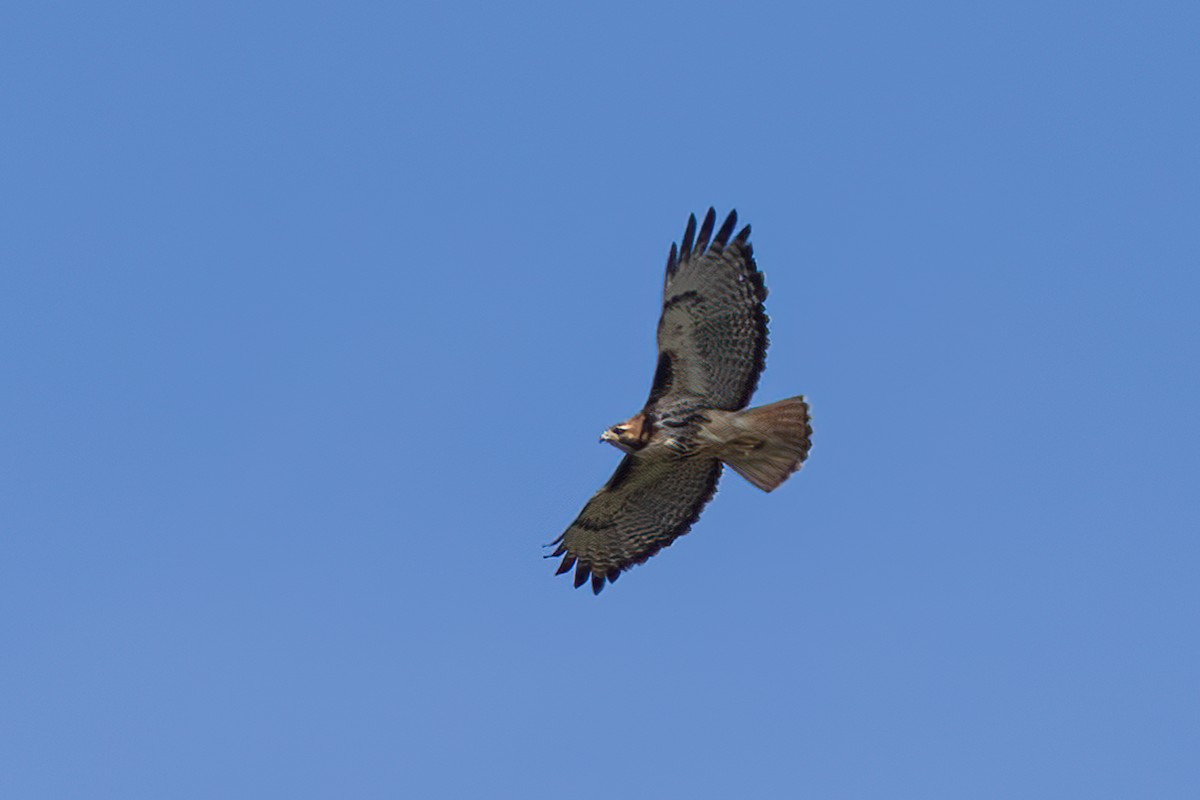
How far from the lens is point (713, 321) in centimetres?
1591

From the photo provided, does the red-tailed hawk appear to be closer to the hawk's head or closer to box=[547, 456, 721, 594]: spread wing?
the hawk's head

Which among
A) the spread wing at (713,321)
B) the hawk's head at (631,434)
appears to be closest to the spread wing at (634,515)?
the hawk's head at (631,434)

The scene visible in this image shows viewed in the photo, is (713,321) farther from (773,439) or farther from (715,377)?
(773,439)

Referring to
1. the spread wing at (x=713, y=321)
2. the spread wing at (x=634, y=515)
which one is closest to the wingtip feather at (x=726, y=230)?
the spread wing at (x=713, y=321)

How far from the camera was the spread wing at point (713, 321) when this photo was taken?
1588cm

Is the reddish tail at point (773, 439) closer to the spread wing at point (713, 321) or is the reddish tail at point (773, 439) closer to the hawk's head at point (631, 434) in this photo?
the spread wing at point (713, 321)

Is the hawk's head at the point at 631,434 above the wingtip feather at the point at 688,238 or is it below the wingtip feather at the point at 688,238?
below

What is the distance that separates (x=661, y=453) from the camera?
16219mm

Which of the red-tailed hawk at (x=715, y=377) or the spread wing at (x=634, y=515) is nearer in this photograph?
the red-tailed hawk at (x=715, y=377)

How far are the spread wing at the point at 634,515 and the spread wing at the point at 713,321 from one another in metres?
0.90

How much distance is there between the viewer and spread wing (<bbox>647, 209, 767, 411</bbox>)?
15875 mm

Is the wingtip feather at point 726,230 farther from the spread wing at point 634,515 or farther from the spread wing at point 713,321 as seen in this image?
the spread wing at point 634,515

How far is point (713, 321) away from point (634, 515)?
2.25 m

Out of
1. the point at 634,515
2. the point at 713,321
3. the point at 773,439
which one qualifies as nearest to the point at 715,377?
the point at 713,321
